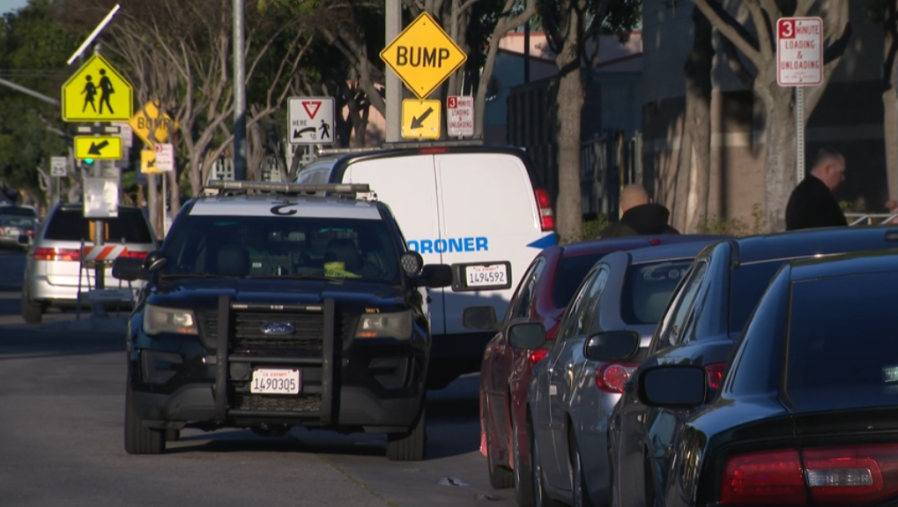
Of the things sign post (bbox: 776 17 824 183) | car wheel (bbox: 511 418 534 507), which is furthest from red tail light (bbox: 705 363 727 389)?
sign post (bbox: 776 17 824 183)

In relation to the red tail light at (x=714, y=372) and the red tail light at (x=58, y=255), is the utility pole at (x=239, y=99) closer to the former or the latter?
the red tail light at (x=58, y=255)

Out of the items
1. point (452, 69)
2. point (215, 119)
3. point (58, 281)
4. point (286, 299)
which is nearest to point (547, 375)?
point (286, 299)

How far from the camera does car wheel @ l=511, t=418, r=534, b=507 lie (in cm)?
925

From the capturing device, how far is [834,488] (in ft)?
12.6

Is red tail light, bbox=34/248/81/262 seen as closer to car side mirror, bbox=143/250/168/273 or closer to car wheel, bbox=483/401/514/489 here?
car side mirror, bbox=143/250/168/273

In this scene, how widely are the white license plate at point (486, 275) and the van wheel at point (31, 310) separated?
42.3ft

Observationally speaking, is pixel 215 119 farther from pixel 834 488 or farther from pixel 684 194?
pixel 834 488

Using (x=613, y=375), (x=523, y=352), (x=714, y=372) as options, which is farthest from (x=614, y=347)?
(x=523, y=352)

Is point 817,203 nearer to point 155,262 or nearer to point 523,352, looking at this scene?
point 523,352

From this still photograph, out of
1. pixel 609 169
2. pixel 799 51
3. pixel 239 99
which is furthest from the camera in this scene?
pixel 609 169

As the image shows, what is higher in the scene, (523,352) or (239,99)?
(239,99)

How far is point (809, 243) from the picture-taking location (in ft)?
20.6

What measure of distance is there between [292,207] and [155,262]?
1.23m

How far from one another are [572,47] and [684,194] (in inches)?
302
